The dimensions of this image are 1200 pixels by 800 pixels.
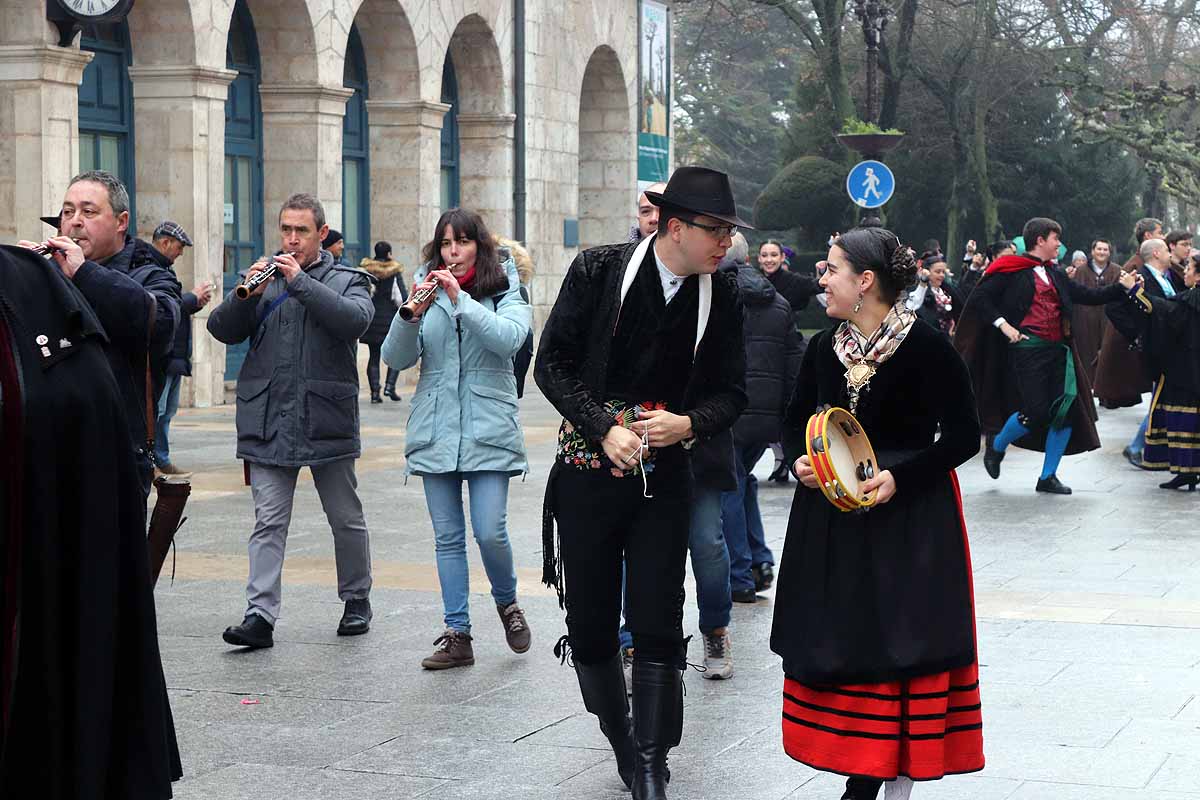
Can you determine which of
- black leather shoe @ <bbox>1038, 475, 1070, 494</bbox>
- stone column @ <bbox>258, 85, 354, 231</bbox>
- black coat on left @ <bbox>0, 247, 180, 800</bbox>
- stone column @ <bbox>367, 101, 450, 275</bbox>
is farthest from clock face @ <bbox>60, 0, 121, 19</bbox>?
black coat on left @ <bbox>0, 247, 180, 800</bbox>

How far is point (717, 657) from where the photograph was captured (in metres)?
7.27

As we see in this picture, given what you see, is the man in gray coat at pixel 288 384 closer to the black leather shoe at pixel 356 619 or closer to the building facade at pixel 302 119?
the black leather shoe at pixel 356 619

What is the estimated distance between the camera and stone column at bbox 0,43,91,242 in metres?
16.3

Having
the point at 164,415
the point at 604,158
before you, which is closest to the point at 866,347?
the point at 164,415

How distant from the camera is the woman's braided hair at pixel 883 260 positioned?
527 cm

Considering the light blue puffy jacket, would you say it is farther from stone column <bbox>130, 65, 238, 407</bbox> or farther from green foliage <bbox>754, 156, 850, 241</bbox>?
green foliage <bbox>754, 156, 850, 241</bbox>

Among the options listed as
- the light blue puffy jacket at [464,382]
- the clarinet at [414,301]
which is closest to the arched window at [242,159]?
the light blue puffy jacket at [464,382]

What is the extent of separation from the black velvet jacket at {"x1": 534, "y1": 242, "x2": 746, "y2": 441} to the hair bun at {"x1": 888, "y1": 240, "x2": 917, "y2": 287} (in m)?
0.61

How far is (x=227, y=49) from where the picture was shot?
20641mm

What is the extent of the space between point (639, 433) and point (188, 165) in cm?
1416

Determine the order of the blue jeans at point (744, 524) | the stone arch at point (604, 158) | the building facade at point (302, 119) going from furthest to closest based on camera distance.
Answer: the stone arch at point (604, 158) < the building facade at point (302, 119) < the blue jeans at point (744, 524)

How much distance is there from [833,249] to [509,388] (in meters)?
2.48

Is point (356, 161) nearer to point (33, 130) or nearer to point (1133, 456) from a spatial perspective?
point (33, 130)

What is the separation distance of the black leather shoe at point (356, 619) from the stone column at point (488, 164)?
1768 cm
